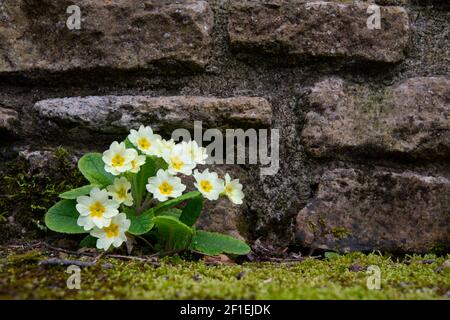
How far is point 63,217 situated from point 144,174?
0.29 m

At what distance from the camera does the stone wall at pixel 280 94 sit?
1.88 m

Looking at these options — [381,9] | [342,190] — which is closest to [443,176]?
[342,190]

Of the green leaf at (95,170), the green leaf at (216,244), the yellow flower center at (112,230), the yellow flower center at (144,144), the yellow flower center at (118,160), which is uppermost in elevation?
the yellow flower center at (144,144)

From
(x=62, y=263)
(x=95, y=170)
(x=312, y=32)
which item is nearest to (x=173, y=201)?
(x=95, y=170)

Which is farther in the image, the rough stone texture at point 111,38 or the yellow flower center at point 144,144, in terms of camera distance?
the rough stone texture at point 111,38

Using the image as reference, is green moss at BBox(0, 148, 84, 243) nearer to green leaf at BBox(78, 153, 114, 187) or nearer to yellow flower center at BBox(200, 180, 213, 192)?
green leaf at BBox(78, 153, 114, 187)

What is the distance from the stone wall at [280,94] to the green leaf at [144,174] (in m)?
0.19

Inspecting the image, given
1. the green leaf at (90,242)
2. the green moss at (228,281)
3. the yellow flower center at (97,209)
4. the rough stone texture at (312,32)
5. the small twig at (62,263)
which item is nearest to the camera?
the green moss at (228,281)

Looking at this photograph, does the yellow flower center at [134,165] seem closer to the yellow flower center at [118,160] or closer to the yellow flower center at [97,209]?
the yellow flower center at [118,160]

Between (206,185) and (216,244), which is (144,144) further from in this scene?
(216,244)

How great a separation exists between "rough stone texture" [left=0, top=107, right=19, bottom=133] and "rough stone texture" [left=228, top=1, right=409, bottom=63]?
832 mm

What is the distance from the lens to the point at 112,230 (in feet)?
5.35

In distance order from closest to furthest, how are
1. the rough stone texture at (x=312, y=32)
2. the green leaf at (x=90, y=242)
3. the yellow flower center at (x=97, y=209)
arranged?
the yellow flower center at (x=97, y=209) < the green leaf at (x=90, y=242) < the rough stone texture at (x=312, y=32)

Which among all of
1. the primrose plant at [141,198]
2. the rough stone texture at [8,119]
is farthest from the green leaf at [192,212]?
the rough stone texture at [8,119]
